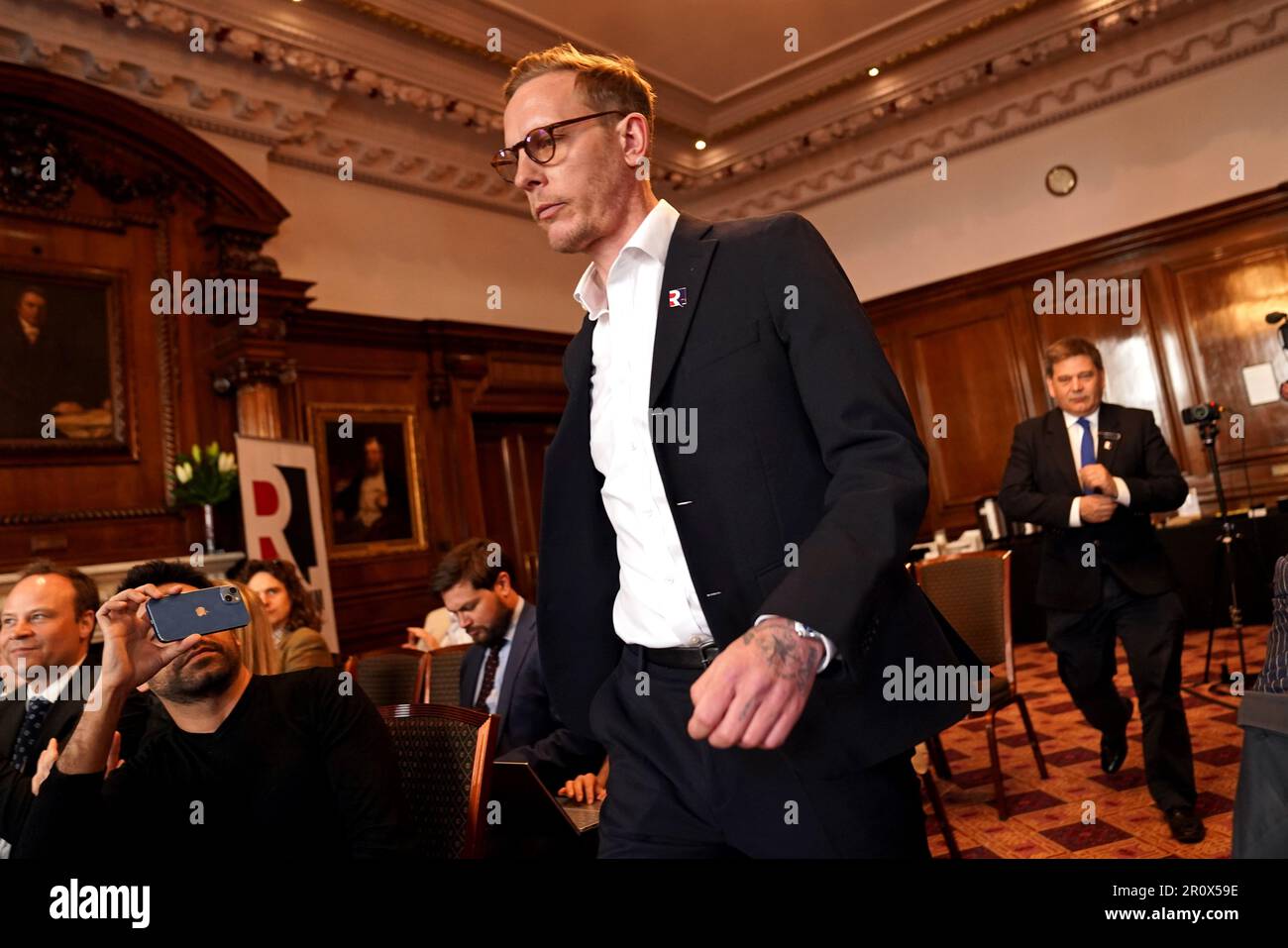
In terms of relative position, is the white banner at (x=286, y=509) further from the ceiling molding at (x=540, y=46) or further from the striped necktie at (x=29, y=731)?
the striped necktie at (x=29, y=731)

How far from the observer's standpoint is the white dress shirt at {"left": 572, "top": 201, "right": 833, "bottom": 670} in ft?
4.25

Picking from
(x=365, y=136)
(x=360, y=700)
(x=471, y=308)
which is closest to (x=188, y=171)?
(x=365, y=136)

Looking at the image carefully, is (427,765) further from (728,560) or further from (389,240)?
(389,240)

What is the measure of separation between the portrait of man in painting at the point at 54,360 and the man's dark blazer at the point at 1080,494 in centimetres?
562

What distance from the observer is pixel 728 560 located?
122 cm

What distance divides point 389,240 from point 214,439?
2.59 meters

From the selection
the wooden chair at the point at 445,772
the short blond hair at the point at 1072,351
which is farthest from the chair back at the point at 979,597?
the wooden chair at the point at 445,772

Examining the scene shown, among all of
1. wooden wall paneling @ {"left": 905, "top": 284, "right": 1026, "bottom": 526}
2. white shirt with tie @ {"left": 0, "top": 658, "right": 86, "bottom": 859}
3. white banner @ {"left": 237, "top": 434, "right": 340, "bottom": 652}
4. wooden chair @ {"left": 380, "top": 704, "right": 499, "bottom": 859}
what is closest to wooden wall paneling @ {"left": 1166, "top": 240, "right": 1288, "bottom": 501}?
wooden wall paneling @ {"left": 905, "top": 284, "right": 1026, "bottom": 526}

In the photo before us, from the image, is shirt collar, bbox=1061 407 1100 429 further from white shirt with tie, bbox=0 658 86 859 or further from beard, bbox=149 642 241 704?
white shirt with tie, bbox=0 658 86 859

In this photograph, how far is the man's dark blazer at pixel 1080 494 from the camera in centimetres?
325

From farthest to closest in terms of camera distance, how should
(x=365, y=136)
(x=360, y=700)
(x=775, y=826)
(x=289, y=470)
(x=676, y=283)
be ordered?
(x=365, y=136) < (x=289, y=470) < (x=360, y=700) < (x=676, y=283) < (x=775, y=826)

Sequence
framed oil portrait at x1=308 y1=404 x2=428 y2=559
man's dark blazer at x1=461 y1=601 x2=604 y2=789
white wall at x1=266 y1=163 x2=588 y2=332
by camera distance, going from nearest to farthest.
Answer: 1. man's dark blazer at x1=461 y1=601 x2=604 y2=789
2. framed oil portrait at x1=308 y1=404 x2=428 y2=559
3. white wall at x1=266 y1=163 x2=588 y2=332

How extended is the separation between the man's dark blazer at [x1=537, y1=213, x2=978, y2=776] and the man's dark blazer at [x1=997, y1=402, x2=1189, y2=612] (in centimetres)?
229

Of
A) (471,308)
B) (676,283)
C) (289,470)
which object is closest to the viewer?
(676,283)
